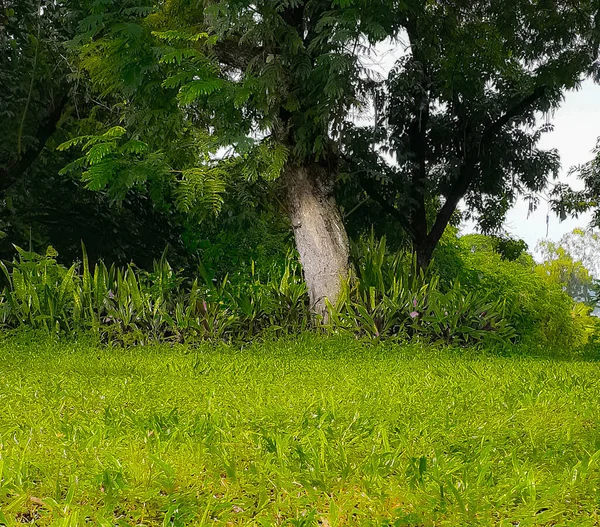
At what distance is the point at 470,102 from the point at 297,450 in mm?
9646

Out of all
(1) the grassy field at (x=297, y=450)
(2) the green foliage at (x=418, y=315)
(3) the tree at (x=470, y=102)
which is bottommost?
(1) the grassy field at (x=297, y=450)

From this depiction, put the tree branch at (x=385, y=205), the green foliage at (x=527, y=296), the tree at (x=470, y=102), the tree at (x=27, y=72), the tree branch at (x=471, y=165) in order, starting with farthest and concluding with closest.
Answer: the green foliage at (x=527, y=296) → the tree branch at (x=471, y=165) → the tree at (x=27, y=72) → the tree branch at (x=385, y=205) → the tree at (x=470, y=102)

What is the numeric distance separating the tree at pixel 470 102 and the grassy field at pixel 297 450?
19.9ft

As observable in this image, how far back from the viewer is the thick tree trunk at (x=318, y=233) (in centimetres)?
812

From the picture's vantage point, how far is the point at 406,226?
11.4 metres

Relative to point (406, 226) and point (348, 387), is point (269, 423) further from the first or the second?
point (406, 226)

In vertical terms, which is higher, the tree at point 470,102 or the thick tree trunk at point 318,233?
the tree at point 470,102

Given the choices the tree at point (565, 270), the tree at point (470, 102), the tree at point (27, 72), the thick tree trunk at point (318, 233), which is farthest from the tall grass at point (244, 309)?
the tree at point (565, 270)

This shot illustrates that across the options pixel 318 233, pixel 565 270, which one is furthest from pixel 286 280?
pixel 565 270

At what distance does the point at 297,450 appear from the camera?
98.9 inches

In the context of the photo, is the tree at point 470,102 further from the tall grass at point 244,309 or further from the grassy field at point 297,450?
the grassy field at point 297,450

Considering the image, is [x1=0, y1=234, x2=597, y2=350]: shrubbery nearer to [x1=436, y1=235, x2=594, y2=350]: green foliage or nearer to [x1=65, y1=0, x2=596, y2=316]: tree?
[x1=65, y1=0, x2=596, y2=316]: tree

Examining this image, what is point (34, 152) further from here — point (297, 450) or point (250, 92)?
point (297, 450)

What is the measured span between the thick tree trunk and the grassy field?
3.55m
